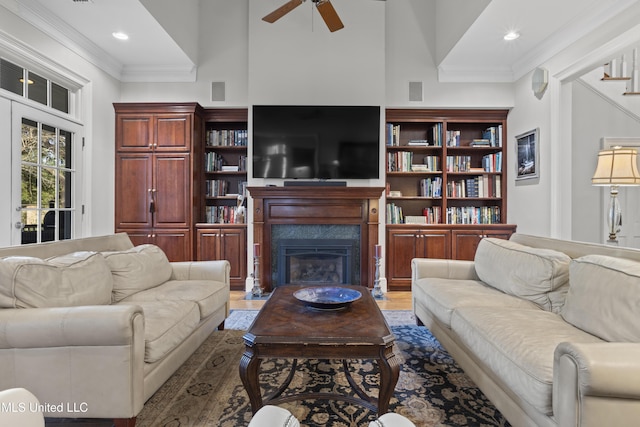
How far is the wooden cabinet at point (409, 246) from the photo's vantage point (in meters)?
4.47

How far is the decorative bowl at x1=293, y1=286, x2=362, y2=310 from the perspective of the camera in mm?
1956

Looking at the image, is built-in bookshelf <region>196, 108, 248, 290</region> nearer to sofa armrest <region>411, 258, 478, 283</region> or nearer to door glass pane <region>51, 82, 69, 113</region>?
door glass pane <region>51, 82, 69, 113</region>

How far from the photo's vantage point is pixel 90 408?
147cm

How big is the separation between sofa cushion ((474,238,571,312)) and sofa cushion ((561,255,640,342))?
0.20m

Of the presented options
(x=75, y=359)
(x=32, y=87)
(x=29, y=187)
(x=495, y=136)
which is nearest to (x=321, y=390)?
(x=75, y=359)

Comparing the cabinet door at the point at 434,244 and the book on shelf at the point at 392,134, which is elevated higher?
the book on shelf at the point at 392,134

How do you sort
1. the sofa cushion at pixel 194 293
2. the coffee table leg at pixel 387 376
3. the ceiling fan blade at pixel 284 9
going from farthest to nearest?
1. the ceiling fan blade at pixel 284 9
2. the sofa cushion at pixel 194 293
3. the coffee table leg at pixel 387 376

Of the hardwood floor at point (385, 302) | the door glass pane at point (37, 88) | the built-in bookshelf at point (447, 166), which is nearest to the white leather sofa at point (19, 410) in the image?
the hardwood floor at point (385, 302)

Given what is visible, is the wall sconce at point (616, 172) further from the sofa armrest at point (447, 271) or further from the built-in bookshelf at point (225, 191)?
the built-in bookshelf at point (225, 191)

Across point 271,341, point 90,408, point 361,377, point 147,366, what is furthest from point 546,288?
point 90,408

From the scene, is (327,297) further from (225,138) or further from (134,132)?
(134,132)

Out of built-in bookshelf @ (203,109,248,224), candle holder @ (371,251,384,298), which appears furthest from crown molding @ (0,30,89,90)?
candle holder @ (371,251,384,298)

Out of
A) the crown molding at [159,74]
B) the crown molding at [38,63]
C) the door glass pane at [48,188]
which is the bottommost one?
the door glass pane at [48,188]

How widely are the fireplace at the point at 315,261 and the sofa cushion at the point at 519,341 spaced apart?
2.26 metres
